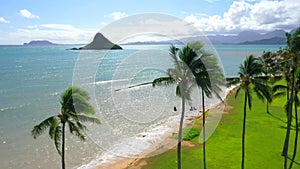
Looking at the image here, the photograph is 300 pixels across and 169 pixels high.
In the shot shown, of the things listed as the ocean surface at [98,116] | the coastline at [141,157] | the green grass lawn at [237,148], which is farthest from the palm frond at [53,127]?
the coastline at [141,157]

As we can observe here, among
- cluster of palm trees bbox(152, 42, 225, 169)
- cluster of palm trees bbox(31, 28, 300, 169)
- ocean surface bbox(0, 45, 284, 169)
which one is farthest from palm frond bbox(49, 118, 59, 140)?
cluster of palm trees bbox(152, 42, 225, 169)

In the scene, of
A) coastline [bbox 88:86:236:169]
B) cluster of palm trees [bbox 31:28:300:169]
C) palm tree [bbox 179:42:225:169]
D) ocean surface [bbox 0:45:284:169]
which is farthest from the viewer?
ocean surface [bbox 0:45:284:169]

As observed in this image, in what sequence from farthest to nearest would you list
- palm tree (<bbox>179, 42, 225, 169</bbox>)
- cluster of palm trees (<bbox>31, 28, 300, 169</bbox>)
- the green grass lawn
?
the green grass lawn
palm tree (<bbox>179, 42, 225, 169</bbox>)
cluster of palm trees (<bbox>31, 28, 300, 169</bbox>)

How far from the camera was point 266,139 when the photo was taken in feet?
113

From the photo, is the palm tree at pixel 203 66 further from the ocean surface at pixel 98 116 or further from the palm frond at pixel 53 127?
the palm frond at pixel 53 127

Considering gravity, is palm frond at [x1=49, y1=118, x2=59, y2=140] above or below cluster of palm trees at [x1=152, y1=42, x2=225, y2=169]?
below

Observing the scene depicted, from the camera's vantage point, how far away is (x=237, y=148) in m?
31.8

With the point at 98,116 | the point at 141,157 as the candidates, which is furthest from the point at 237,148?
the point at 98,116

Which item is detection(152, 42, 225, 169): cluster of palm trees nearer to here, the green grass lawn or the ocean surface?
the ocean surface

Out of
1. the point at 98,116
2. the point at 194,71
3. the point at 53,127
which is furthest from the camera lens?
the point at 98,116

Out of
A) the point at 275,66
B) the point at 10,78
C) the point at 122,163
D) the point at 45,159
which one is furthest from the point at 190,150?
the point at 10,78

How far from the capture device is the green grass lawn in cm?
2767

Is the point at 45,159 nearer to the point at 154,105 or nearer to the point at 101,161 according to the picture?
the point at 101,161

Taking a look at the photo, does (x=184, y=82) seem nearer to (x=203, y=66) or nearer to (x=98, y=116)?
(x=203, y=66)
